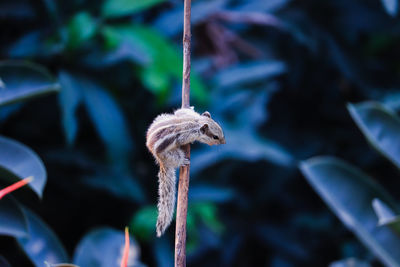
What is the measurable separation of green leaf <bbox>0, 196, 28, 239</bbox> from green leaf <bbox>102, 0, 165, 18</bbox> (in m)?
1.08

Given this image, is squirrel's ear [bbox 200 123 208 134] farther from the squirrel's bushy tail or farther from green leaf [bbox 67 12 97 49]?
green leaf [bbox 67 12 97 49]

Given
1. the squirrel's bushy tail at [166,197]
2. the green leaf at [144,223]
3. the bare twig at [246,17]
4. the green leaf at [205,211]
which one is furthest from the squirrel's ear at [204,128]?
the bare twig at [246,17]

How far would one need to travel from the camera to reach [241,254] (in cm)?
260

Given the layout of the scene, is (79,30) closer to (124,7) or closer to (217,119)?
(124,7)

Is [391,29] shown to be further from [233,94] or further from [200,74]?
[200,74]

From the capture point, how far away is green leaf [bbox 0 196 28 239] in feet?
3.36

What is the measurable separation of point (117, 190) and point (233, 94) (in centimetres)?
91

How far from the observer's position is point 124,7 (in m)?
1.90

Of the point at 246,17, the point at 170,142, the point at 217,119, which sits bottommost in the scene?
the point at 170,142

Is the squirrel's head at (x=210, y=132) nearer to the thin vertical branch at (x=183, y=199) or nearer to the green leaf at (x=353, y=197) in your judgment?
the thin vertical branch at (x=183, y=199)

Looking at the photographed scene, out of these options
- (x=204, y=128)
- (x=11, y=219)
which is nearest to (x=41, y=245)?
(x=11, y=219)

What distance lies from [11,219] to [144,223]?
77 cm

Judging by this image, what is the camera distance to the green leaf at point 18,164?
1.08 meters

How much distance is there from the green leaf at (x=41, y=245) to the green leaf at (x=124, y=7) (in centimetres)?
100
